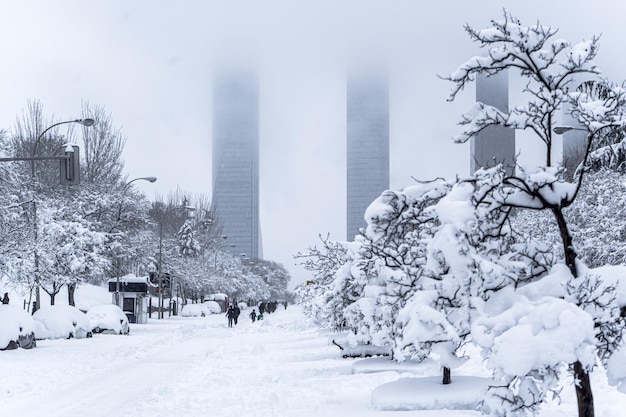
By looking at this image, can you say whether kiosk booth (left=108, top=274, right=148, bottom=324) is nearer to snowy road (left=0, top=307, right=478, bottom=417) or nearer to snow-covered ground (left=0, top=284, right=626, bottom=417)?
snowy road (left=0, top=307, right=478, bottom=417)

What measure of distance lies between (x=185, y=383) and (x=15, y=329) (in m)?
12.2

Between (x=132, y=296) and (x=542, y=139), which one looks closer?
(x=542, y=139)

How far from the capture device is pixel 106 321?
38406 millimetres

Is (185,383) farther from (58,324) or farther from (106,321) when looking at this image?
(106,321)

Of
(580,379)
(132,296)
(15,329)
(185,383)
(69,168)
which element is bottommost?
(185,383)

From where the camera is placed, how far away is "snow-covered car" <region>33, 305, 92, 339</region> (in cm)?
3262

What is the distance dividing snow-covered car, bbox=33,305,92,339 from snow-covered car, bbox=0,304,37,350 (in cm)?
474

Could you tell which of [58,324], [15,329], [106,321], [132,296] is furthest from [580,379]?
[132,296]

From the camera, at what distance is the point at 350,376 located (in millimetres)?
17062

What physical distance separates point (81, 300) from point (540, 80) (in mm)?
54582

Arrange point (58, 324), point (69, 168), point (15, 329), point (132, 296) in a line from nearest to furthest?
1. point (69, 168)
2. point (15, 329)
3. point (58, 324)
4. point (132, 296)

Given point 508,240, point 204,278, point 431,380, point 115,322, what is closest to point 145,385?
point 431,380

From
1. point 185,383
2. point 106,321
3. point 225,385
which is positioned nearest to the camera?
point 225,385

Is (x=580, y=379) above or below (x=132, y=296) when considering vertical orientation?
above
